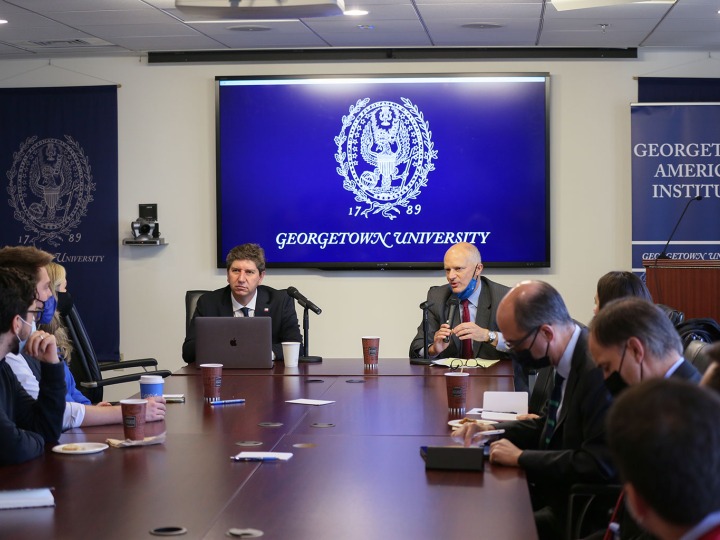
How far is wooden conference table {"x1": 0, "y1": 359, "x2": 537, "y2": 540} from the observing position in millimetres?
2271

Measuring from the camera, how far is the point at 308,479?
9.00 feet

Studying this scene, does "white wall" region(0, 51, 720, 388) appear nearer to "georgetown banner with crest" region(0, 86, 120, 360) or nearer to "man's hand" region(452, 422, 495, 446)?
"georgetown banner with crest" region(0, 86, 120, 360)

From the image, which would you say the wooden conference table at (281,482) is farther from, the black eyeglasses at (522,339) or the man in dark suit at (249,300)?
the man in dark suit at (249,300)

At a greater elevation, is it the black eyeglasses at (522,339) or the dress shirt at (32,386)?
the black eyeglasses at (522,339)

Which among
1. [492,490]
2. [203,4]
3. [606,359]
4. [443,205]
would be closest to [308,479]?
[492,490]

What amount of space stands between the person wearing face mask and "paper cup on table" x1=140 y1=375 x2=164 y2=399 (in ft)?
6.01

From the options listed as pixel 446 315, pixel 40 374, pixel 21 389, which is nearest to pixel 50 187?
pixel 446 315

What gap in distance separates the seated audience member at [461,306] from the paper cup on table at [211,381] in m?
1.69

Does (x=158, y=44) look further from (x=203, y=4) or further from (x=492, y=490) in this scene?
(x=492, y=490)

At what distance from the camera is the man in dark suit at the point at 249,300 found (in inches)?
232

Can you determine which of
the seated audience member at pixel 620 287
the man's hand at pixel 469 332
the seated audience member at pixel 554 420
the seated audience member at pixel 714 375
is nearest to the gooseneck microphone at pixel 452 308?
the man's hand at pixel 469 332

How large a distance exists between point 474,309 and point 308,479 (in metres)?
3.29

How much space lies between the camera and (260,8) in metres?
4.30

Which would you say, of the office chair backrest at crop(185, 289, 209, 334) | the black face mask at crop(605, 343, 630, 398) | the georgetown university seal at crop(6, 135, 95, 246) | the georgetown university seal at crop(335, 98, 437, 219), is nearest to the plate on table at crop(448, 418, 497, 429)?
the black face mask at crop(605, 343, 630, 398)
